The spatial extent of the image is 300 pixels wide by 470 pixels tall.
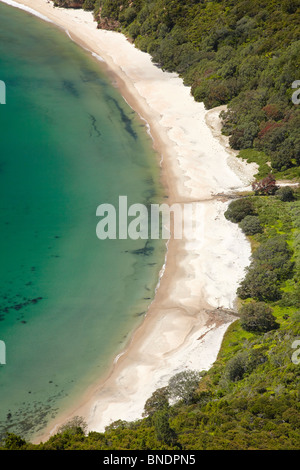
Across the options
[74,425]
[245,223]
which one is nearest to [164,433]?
[74,425]

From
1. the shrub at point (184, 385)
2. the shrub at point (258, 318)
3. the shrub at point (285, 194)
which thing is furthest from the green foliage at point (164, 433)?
the shrub at point (285, 194)

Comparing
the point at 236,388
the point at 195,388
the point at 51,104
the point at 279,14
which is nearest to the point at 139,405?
the point at 195,388

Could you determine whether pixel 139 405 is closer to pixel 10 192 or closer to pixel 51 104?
pixel 10 192

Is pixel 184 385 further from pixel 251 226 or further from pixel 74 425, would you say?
pixel 251 226

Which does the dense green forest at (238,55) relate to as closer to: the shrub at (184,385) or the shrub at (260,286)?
the shrub at (260,286)

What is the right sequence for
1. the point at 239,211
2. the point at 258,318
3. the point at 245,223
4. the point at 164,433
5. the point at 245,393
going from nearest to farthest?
the point at 164,433 → the point at 245,393 → the point at 258,318 → the point at 245,223 → the point at 239,211

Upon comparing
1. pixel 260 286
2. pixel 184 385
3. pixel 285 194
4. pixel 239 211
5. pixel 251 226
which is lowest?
pixel 184 385

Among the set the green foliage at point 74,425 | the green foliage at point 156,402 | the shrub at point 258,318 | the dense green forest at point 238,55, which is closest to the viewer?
Result: the green foliage at point 74,425
